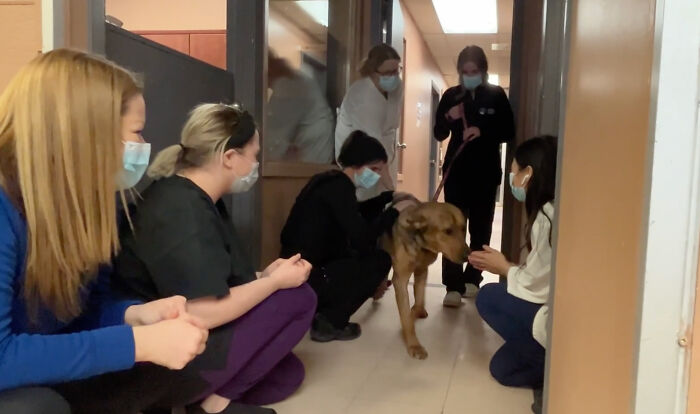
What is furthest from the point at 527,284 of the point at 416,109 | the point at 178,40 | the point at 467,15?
the point at 416,109

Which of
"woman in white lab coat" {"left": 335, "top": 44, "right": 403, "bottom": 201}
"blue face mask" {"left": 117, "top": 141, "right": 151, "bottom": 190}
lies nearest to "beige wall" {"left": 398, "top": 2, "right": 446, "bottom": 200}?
"woman in white lab coat" {"left": 335, "top": 44, "right": 403, "bottom": 201}

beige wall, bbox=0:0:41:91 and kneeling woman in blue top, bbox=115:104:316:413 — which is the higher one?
beige wall, bbox=0:0:41:91

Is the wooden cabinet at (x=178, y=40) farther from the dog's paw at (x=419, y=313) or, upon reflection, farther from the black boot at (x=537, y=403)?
the black boot at (x=537, y=403)

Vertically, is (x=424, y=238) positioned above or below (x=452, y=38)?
below

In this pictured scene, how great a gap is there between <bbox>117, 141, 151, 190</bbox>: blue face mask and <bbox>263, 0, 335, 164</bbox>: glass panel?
177 cm

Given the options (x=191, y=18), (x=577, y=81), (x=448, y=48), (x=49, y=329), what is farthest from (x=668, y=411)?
(x=448, y=48)

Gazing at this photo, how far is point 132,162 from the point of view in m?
1.29

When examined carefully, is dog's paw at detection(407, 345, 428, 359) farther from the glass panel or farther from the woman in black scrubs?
the glass panel

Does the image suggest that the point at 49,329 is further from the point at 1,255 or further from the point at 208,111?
the point at 208,111

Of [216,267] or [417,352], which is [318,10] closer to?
A: [417,352]

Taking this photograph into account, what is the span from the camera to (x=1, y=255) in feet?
3.26

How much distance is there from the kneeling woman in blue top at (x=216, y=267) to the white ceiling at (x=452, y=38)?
482 cm

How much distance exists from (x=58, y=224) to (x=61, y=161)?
0.11m

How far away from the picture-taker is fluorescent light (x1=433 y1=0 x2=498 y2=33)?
6402 millimetres
